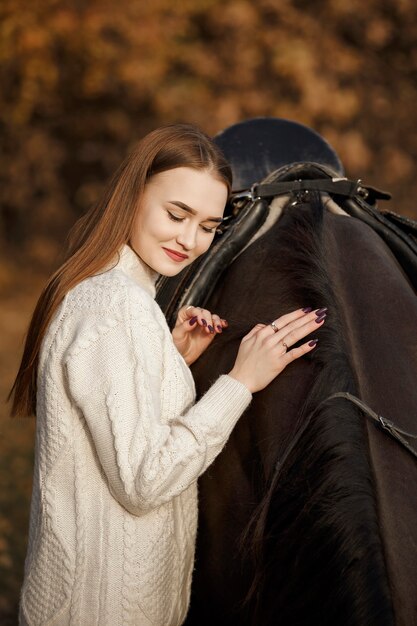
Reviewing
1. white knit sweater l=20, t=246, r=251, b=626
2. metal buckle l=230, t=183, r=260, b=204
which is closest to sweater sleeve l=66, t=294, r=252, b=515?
white knit sweater l=20, t=246, r=251, b=626

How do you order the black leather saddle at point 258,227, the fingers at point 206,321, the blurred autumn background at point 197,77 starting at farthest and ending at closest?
the blurred autumn background at point 197,77 → the black leather saddle at point 258,227 → the fingers at point 206,321

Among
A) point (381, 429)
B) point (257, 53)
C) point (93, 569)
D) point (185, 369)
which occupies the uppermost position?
point (257, 53)

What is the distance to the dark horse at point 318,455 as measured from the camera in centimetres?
117

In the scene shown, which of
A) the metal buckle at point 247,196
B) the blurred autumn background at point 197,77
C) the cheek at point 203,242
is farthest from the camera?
the blurred autumn background at point 197,77

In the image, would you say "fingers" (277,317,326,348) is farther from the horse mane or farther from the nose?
the nose

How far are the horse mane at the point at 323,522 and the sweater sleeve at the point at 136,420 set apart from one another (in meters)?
0.14

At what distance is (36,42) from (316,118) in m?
2.91

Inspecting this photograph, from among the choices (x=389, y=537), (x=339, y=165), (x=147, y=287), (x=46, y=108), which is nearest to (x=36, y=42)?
(x=46, y=108)

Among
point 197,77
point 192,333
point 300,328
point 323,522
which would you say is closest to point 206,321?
point 192,333

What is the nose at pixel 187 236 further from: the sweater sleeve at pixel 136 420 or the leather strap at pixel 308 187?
the leather strap at pixel 308 187

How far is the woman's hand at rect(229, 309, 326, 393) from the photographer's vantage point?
4.88 ft

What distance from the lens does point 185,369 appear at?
1548 millimetres

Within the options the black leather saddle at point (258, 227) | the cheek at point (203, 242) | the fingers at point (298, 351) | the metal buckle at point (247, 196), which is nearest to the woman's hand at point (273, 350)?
the fingers at point (298, 351)

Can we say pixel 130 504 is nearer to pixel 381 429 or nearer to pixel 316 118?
pixel 381 429
